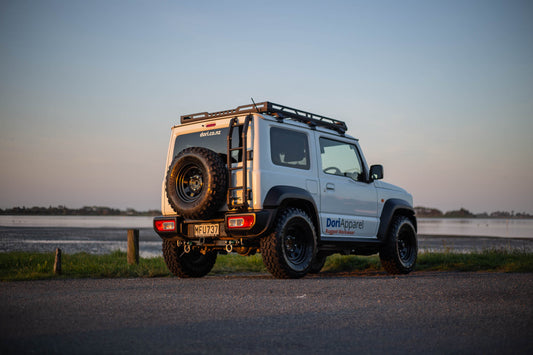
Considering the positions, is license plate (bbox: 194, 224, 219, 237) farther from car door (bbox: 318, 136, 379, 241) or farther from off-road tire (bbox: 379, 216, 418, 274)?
off-road tire (bbox: 379, 216, 418, 274)

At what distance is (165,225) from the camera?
8242 millimetres

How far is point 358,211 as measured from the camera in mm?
9352

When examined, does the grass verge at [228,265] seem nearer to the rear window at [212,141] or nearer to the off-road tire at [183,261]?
the off-road tire at [183,261]

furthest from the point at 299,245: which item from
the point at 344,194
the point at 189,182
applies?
the point at 189,182

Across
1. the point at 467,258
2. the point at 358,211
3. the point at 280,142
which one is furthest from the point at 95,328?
the point at 467,258

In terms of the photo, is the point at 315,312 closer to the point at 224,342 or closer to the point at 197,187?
the point at 224,342

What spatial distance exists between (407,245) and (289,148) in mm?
3775

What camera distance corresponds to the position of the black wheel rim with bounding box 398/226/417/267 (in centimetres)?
1026

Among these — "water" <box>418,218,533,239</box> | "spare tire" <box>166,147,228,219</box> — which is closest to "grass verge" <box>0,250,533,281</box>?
"spare tire" <box>166,147,228,219</box>

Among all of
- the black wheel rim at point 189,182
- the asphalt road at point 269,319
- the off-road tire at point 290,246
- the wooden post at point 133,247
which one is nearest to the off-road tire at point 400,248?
the off-road tire at point 290,246

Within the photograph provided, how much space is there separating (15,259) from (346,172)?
709cm

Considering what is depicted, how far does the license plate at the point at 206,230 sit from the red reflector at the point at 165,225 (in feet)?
1.24

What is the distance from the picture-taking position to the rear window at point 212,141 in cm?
790

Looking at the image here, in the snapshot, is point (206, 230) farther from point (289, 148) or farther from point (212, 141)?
point (289, 148)
